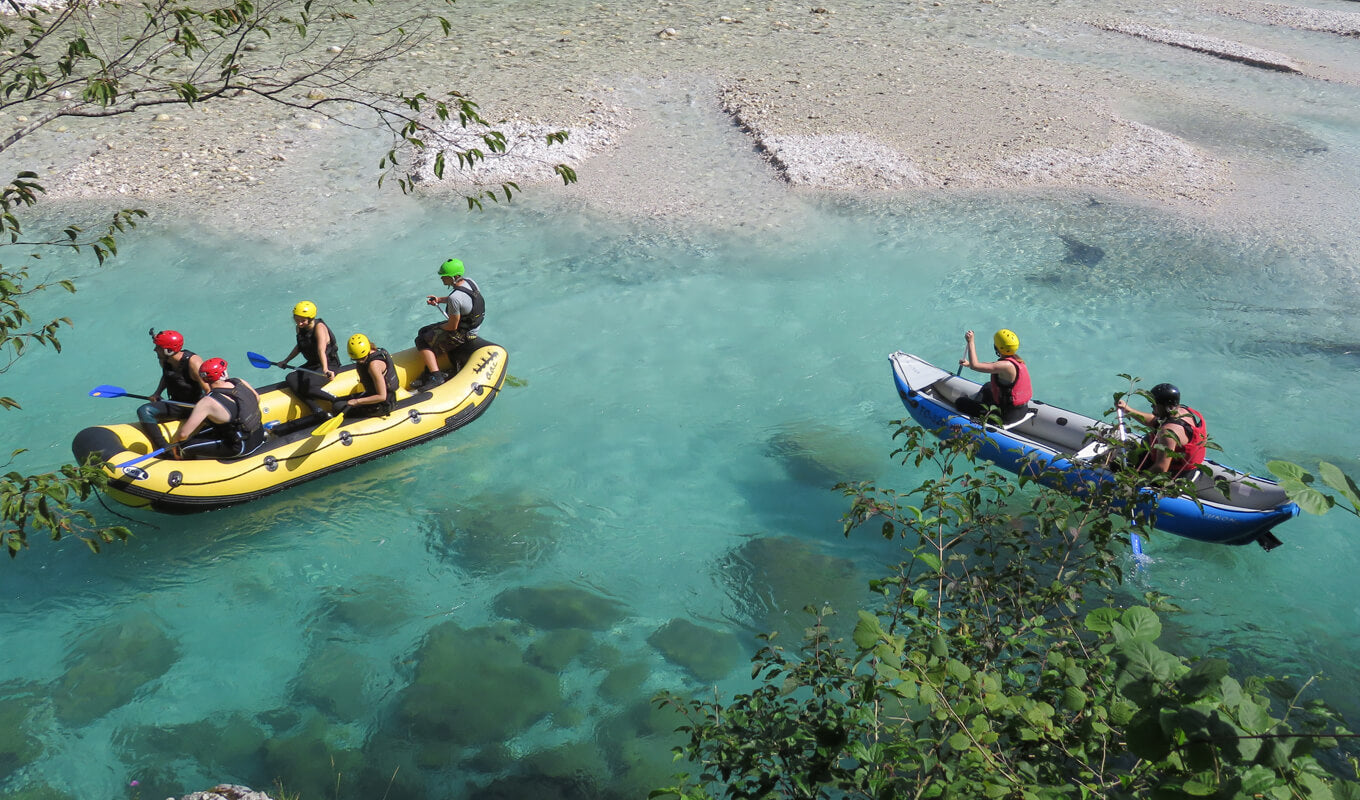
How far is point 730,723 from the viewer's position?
149 inches

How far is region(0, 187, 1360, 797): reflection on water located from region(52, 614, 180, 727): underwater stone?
21 mm

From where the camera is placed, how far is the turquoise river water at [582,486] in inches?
240

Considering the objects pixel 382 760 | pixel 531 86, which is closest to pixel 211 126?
pixel 531 86

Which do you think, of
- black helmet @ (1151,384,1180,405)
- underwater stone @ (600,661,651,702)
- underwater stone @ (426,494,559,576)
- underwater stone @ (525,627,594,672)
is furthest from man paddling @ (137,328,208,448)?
black helmet @ (1151,384,1180,405)

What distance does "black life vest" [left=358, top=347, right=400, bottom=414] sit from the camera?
8031 mm

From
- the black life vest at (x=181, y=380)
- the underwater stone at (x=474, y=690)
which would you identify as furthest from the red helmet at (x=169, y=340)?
the underwater stone at (x=474, y=690)

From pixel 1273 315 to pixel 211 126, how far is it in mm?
13913

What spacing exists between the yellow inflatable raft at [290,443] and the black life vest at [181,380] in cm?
25

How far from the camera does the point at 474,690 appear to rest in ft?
20.7

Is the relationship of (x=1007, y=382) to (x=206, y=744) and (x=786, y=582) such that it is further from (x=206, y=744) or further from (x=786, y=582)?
(x=206, y=744)

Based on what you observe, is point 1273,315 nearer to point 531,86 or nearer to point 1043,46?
point 1043,46

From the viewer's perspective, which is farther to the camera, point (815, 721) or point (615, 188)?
point (615, 188)

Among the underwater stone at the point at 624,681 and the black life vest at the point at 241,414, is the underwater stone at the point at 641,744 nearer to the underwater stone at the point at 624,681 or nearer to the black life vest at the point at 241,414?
the underwater stone at the point at 624,681

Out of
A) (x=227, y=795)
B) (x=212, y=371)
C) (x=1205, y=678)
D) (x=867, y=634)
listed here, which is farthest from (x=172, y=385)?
(x=1205, y=678)
